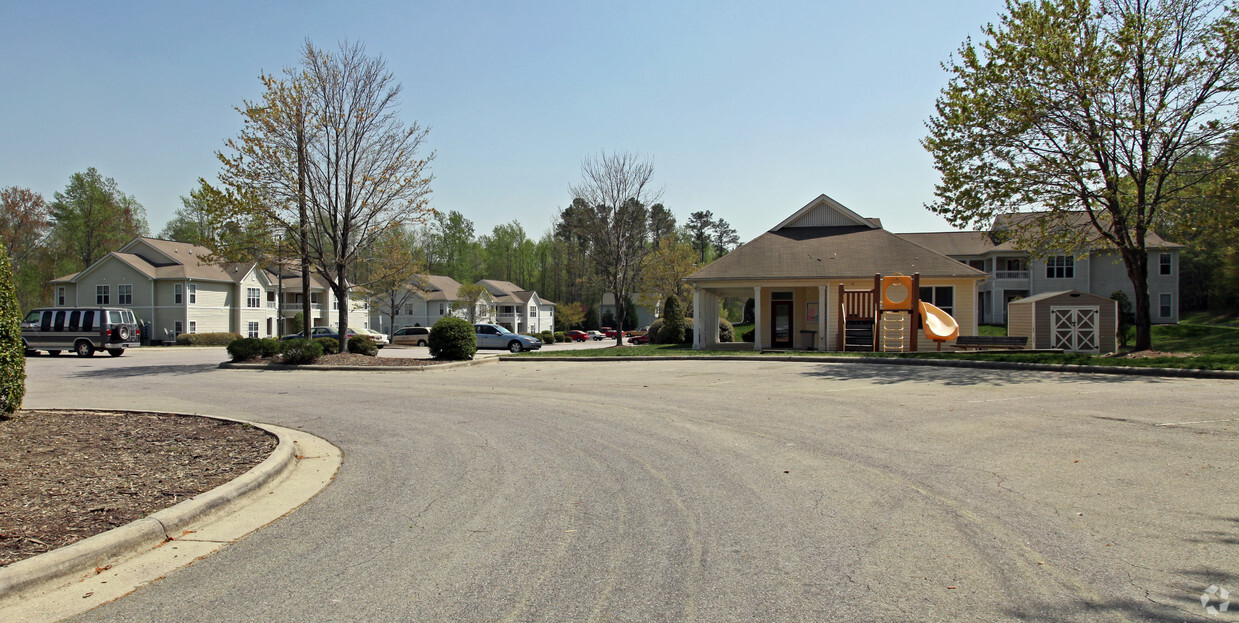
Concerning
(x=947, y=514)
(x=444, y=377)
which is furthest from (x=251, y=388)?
(x=947, y=514)

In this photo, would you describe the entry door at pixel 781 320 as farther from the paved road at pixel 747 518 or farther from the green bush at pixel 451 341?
the paved road at pixel 747 518

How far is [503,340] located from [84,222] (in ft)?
159

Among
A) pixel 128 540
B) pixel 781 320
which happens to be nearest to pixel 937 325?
pixel 781 320

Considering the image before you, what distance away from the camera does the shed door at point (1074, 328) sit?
23.1m

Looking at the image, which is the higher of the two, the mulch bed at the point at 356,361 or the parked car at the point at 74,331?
the parked car at the point at 74,331

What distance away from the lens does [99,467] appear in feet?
22.6

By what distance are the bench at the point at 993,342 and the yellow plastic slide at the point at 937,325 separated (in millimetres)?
917

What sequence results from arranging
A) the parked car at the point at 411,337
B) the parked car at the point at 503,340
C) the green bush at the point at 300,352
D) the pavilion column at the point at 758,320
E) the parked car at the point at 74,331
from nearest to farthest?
the green bush at the point at 300,352 < the parked car at the point at 74,331 < the pavilion column at the point at 758,320 < the parked car at the point at 503,340 < the parked car at the point at 411,337

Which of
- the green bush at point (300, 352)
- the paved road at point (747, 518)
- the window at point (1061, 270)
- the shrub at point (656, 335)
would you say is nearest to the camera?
the paved road at point (747, 518)

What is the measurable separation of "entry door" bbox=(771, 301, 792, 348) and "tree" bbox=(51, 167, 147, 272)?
6168cm

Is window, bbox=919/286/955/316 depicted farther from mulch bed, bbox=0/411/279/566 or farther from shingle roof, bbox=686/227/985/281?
mulch bed, bbox=0/411/279/566

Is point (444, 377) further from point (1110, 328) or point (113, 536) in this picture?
point (1110, 328)

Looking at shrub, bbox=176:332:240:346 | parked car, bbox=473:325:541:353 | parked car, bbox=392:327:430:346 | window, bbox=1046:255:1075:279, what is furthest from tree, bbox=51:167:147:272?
window, bbox=1046:255:1075:279

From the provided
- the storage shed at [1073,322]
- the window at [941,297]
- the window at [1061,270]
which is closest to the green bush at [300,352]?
the storage shed at [1073,322]
